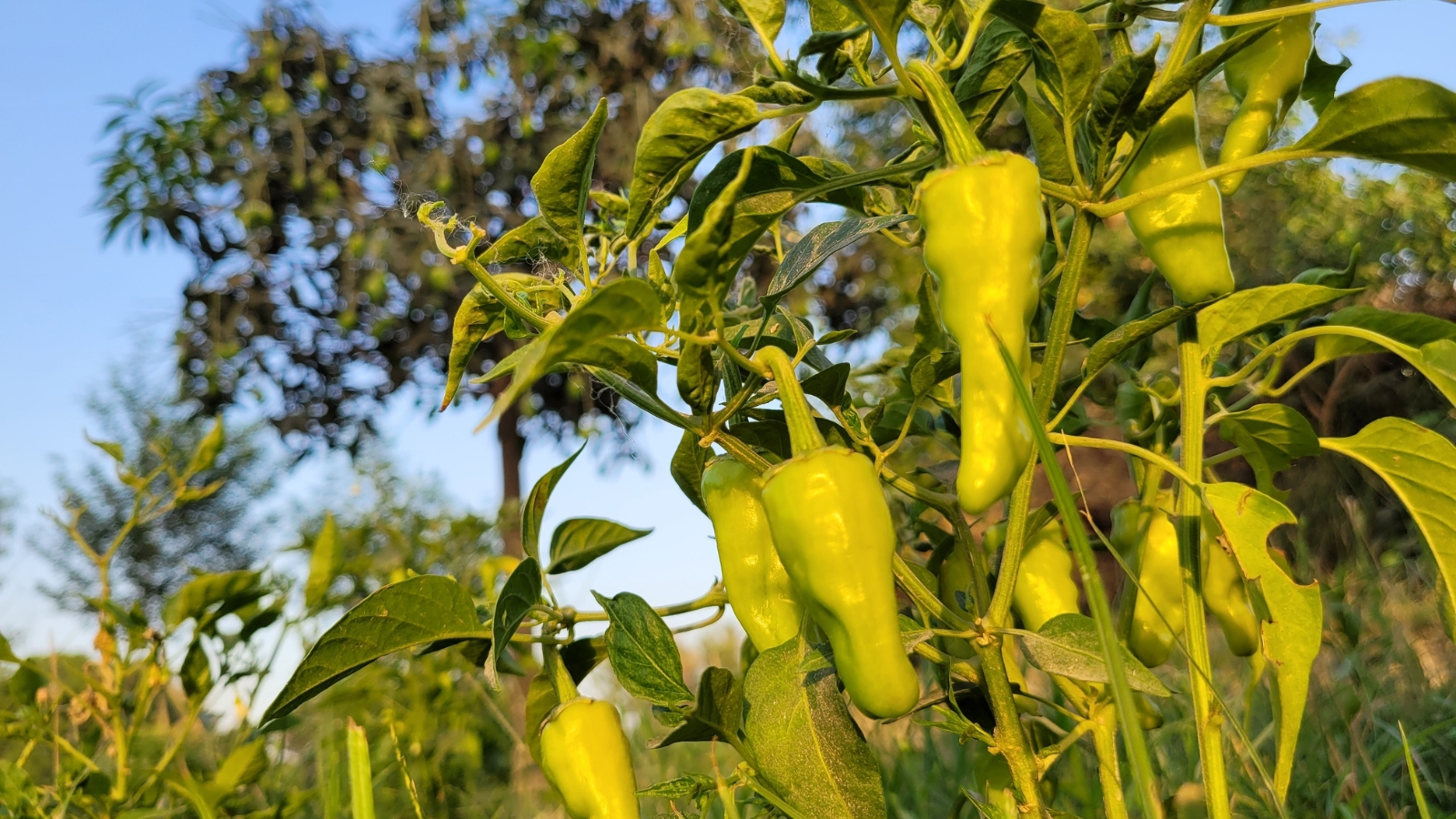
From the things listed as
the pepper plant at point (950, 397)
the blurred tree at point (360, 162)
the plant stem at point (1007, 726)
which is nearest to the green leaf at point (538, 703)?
the pepper plant at point (950, 397)

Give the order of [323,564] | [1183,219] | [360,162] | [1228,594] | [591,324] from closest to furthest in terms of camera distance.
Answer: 1. [591,324]
2. [1183,219]
3. [1228,594]
4. [323,564]
5. [360,162]

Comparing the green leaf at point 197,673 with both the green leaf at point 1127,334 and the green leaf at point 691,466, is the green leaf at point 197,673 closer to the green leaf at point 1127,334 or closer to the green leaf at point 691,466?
the green leaf at point 691,466

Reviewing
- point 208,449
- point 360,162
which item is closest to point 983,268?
point 208,449

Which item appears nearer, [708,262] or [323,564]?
[708,262]

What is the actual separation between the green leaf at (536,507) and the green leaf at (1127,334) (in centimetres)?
26

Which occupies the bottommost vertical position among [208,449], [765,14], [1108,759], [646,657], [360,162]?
[1108,759]

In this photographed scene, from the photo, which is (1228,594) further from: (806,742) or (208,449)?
(208,449)

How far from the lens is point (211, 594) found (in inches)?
34.1

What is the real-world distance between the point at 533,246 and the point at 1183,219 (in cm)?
30

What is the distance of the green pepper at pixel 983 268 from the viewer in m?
0.36

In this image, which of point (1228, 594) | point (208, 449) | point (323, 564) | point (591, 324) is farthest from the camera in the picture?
point (208, 449)

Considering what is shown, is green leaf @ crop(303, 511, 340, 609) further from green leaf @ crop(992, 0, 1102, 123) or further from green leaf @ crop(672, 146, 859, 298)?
green leaf @ crop(992, 0, 1102, 123)

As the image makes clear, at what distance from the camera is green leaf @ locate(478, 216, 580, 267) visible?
472 millimetres

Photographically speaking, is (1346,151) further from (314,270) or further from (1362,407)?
(314,270)
